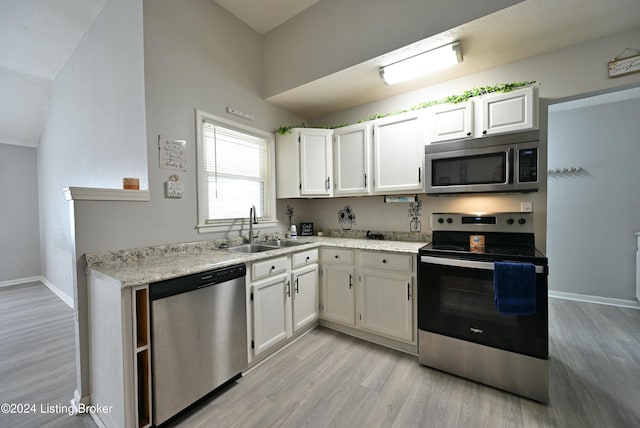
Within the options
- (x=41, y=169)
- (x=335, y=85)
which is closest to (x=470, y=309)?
(x=335, y=85)

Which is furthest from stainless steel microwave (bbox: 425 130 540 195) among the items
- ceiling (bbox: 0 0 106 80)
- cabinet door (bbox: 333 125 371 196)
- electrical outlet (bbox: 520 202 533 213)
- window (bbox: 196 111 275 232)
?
ceiling (bbox: 0 0 106 80)

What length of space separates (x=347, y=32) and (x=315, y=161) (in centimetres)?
130

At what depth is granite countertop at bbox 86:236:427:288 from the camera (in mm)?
1467

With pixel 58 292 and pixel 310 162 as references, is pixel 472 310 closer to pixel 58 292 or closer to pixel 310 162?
pixel 310 162

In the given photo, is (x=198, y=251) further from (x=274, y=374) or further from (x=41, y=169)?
(x=41, y=169)

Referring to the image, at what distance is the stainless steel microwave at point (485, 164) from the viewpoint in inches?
77.4

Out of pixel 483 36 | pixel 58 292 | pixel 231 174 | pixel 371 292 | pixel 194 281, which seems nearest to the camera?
pixel 194 281

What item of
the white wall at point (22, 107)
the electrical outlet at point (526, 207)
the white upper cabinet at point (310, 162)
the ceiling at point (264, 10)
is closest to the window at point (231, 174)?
the white upper cabinet at point (310, 162)

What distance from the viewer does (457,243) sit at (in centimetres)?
238

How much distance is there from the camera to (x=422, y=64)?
2.28m

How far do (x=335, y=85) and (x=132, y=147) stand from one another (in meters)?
2.03

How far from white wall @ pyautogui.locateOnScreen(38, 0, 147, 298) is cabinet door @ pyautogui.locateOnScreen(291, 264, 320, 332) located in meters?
1.58

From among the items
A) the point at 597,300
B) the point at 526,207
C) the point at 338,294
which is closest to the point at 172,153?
the point at 338,294

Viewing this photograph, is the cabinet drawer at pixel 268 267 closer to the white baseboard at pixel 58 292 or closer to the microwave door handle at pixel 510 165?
the microwave door handle at pixel 510 165
